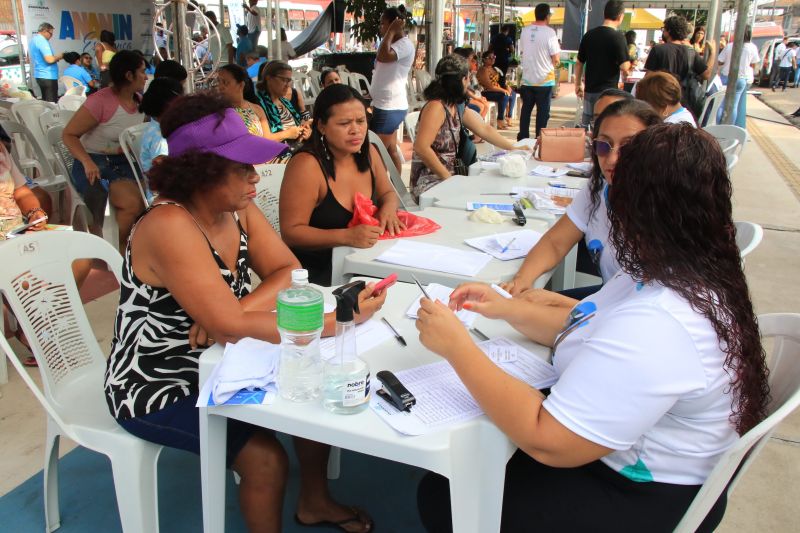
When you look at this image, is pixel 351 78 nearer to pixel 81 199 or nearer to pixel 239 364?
pixel 81 199

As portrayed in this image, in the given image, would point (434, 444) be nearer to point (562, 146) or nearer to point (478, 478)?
point (478, 478)

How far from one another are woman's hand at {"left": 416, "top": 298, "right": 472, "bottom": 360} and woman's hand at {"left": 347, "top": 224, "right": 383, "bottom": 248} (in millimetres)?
1059

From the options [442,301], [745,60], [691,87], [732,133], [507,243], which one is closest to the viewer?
[442,301]

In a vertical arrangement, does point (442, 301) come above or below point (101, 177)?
above

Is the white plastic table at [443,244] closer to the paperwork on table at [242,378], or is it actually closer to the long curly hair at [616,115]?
the long curly hair at [616,115]

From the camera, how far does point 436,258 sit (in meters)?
2.26

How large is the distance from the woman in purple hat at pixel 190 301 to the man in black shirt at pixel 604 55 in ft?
18.6

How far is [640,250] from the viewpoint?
119cm

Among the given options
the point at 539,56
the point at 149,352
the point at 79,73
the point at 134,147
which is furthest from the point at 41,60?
the point at 149,352

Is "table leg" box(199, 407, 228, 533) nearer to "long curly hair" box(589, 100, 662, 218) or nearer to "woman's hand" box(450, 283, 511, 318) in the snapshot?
"woman's hand" box(450, 283, 511, 318)

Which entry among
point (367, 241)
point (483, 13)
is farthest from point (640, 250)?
point (483, 13)

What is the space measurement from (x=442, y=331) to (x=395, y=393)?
0.16 m

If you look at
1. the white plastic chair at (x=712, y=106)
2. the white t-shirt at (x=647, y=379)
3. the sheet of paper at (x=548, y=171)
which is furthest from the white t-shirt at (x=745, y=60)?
the white t-shirt at (x=647, y=379)

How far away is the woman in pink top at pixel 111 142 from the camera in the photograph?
13.8ft
